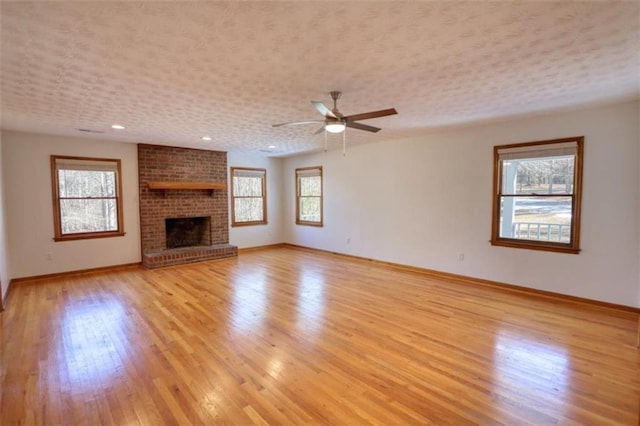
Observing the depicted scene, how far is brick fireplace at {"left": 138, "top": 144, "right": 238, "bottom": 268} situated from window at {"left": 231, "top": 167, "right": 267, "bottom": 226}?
0.34 m

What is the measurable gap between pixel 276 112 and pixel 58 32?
7.08 ft

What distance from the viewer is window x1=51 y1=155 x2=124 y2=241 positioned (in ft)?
17.4

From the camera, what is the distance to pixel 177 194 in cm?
659

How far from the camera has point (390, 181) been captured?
5965 millimetres

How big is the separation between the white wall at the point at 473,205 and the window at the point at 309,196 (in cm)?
22

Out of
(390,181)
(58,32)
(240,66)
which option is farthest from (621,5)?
(390,181)

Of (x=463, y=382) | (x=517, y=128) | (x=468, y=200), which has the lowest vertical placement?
(x=463, y=382)

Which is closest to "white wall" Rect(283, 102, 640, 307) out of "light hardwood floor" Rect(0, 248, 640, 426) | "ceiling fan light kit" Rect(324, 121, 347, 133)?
"light hardwood floor" Rect(0, 248, 640, 426)

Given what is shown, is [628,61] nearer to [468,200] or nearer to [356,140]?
[468,200]

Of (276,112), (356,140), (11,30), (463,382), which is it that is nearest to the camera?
(11,30)

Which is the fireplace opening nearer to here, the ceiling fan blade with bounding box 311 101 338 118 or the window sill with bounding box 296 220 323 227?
the window sill with bounding box 296 220 323 227

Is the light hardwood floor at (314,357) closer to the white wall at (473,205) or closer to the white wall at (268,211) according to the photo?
the white wall at (473,205)

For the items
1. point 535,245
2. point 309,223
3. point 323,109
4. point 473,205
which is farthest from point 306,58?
point 309,223

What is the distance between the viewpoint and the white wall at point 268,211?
7.61m
